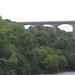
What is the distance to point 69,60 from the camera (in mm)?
41406

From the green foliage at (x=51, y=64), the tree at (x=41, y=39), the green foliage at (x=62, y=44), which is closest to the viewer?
the green foliage at (x=51, y=64)

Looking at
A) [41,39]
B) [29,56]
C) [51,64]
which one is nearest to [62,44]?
[41,39]

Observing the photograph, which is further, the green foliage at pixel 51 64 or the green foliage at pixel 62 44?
the green foliage at pixel 62 44

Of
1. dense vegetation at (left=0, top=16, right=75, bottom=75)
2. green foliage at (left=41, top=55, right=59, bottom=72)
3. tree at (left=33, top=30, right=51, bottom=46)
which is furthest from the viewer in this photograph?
tree at (left=33, top=30, right=51, bottom=46)

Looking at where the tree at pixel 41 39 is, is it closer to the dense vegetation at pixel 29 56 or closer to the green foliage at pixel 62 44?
the green foliage at pixel 62 44

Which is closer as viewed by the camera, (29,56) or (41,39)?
(29,56)

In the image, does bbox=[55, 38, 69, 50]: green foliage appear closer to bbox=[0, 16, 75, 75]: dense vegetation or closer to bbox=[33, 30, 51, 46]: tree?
bbox=[0, 16, 75, 75]: dense vegetation

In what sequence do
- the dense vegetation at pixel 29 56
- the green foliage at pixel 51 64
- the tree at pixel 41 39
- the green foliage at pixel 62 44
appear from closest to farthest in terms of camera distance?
the dense vegetation at pixel 29 56 < the green foliage at pixel 51 64 < the green foliage at pixel 62 44 < the tree at pixel 41 39

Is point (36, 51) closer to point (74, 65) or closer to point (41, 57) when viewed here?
point (41, 57)

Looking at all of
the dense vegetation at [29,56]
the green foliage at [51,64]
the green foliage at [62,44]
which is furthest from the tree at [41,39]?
the green foliage at [51,64]

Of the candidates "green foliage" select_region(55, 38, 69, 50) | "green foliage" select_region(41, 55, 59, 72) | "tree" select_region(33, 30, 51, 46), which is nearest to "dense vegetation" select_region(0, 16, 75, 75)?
"green foliage" select_region(41, 55, 59, 72)

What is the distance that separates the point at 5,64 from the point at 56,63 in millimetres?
16472

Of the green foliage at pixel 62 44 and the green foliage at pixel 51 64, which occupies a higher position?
the green foliage at pixel 62 44

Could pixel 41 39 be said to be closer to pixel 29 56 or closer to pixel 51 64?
pixel 51 64
